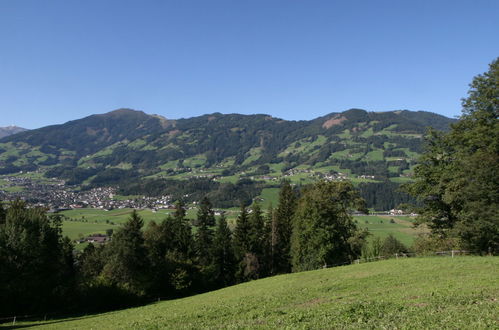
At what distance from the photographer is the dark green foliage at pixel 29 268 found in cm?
3712

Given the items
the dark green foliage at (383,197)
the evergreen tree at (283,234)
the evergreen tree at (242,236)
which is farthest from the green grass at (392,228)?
the evergreen tree at (242,236)

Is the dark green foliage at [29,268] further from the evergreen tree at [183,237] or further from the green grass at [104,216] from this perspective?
the green grass at [104,216]

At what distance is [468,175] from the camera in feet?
98.7

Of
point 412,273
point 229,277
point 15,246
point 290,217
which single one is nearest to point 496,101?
→ point 412,273

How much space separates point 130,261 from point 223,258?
60.5ft

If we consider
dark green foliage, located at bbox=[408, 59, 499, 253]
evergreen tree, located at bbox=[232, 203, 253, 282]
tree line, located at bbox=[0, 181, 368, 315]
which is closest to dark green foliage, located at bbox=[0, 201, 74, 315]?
tree line, located at bbox=[0, 181, 368, 315]

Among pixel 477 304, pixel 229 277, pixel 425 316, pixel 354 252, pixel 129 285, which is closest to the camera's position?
pixel 425 316

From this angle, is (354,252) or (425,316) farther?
(354,252)

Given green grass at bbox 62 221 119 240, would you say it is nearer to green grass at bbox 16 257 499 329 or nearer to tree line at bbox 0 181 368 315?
tree line at bbox 0 181 368 315

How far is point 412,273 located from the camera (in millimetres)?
23859

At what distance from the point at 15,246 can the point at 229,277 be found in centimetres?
3437

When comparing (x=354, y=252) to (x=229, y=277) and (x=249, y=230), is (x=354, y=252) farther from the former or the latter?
(x=229, y=277)

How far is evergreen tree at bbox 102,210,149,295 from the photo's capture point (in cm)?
4547

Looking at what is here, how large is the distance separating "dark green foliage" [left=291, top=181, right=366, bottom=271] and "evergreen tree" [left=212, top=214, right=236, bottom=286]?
45.2 ft
